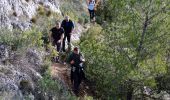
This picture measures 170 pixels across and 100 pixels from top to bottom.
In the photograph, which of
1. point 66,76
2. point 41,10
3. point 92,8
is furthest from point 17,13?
point 92,8

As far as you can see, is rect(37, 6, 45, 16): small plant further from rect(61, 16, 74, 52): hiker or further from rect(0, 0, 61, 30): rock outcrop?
rect(61, 16, 74, 52): hiker

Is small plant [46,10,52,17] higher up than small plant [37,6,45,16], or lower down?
lower down

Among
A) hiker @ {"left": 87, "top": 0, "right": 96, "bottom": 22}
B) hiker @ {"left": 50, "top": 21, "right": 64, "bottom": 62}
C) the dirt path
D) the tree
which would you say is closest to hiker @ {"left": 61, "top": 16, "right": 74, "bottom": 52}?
hiker @ {"left": 50, "top": 21, "right": 64, "bottom": 62}

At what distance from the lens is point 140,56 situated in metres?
14.7

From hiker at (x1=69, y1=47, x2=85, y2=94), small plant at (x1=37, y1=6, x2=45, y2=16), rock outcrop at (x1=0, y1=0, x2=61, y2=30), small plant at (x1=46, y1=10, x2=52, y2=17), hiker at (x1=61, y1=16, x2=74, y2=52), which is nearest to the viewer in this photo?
hiker at (x1=69, y1=47, x2=85, y2=94)

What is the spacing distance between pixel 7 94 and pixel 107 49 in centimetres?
415

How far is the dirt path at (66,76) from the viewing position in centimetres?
1551

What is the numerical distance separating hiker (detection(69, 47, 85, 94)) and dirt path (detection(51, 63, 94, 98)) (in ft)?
1.00

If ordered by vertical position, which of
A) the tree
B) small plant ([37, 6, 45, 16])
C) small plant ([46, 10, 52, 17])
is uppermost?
small plant ([37, 6, 45, 16])

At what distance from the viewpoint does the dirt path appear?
50.9 feet

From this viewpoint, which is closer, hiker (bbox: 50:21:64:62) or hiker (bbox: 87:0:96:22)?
hiker (bbox: 50:21:64:62)

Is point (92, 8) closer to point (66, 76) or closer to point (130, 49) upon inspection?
point (66, 76)

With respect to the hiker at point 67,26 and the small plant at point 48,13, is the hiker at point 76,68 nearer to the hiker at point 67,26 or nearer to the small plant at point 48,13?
the hiker at point 67,26

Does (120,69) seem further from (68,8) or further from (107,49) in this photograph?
(68,8)
